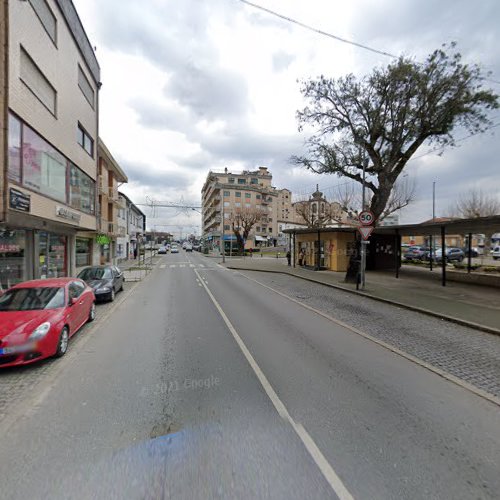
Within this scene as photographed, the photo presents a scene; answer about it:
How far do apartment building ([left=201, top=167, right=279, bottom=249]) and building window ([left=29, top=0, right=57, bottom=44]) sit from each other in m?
47.0

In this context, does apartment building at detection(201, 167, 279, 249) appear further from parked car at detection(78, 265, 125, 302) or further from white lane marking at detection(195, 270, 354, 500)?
white lane marking at detection(195, 270, 354, 500)

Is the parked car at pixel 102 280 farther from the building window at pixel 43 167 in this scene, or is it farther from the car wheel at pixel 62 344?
the car wheel at pixel 62 344

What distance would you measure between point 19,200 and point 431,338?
38.3 ft

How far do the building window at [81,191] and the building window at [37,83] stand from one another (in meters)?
3.01

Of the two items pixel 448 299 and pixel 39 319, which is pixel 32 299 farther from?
pixel 448 299

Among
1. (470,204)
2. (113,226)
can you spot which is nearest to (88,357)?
(113,226)

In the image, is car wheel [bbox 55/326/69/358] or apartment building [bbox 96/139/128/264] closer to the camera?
car wheel [bbox 55/326/69/358]

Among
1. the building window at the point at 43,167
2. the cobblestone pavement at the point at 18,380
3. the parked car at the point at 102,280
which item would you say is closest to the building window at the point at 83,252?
the building window at the point at 43,167

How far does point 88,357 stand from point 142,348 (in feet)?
3.05

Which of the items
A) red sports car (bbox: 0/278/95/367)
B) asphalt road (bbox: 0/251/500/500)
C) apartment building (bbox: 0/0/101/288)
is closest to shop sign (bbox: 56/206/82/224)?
apartment building (bbox: 0/0/101/288)

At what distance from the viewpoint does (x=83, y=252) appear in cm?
1820

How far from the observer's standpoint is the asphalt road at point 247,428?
89.0 inches

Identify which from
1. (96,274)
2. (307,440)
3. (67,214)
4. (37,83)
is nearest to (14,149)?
(37,83)

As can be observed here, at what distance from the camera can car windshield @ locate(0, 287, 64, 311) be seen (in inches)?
205
